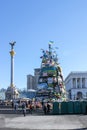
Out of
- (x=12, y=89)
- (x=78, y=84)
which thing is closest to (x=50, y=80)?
(x=12, y=89)

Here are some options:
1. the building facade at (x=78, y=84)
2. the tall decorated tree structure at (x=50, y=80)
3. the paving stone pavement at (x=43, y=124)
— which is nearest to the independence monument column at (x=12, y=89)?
the tall decorated tree structure at (x=50, y=80)

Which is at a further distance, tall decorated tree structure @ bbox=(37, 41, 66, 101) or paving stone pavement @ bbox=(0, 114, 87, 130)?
tall decorated tree structure @ bbox=(37, 41, 66, 101)

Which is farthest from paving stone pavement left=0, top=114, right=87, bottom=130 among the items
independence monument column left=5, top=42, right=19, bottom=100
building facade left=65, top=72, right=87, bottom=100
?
building facade left=65, top=72, right=87, bottom=100

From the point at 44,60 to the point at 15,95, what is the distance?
12.4 m

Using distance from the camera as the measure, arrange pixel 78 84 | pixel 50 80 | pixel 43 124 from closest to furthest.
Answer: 1. pixel 43 124
2. pixel 50 80
3. pixel 78 84

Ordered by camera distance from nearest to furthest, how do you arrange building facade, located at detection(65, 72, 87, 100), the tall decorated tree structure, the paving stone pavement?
1. the paving stone pavement
2. the tall decorated tree structure
3. building facade, located at detection(65, 72, 87, 100)

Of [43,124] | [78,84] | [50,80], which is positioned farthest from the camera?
[78,84]

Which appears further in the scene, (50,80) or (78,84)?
(78,84)

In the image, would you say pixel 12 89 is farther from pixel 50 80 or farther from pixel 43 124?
pixel 43 124

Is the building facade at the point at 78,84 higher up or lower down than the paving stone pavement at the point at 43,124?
higher up

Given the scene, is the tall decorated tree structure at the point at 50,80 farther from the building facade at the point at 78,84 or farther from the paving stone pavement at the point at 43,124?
the building facade at the point at 78,84

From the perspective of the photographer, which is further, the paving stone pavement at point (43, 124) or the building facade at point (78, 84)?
the building facade at point (78, 84)

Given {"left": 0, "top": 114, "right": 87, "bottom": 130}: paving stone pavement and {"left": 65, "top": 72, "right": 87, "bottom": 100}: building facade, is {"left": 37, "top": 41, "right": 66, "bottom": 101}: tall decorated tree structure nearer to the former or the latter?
{"left": 0, "top": 114, "right": 87, "bottom": 130}: paving stone pavement

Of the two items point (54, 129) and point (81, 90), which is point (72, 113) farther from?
point (81, 90)
